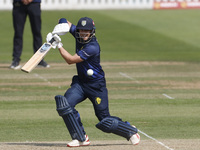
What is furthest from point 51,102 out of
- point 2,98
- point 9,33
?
point 9,33

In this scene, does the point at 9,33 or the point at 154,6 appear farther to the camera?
the point at 154,6

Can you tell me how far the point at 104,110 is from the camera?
838 centimetres

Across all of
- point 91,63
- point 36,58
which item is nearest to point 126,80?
point 91,63

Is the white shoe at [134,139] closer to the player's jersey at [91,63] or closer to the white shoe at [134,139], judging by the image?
the white shoe at [134,139]

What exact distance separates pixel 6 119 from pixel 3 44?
477 inches

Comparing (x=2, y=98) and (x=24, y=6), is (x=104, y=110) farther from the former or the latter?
(x=24, y=6)

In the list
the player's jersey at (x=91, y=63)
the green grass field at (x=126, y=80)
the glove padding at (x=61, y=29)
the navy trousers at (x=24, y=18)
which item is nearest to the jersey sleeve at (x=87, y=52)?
the player's jersey at (x=91, y=63)

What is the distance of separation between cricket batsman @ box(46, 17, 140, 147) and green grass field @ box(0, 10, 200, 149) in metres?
0.93

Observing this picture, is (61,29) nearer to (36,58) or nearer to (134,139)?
(36,58)

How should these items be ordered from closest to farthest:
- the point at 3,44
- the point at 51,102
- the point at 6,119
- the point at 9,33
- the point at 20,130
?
the point at 20,130, the point at 6,119, the point at 51,102, the point at 3,44, the point at 9,33

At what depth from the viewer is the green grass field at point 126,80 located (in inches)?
399

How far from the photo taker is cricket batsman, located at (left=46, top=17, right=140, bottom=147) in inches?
321

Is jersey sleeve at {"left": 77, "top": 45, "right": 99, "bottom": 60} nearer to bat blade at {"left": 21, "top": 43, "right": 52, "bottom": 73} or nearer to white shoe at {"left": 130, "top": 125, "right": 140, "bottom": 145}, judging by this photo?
bat blade at {"left": 21, "top": 43, "right": 52, "bottom": 73}

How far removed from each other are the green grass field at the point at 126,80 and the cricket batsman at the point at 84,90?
93 centimetres
